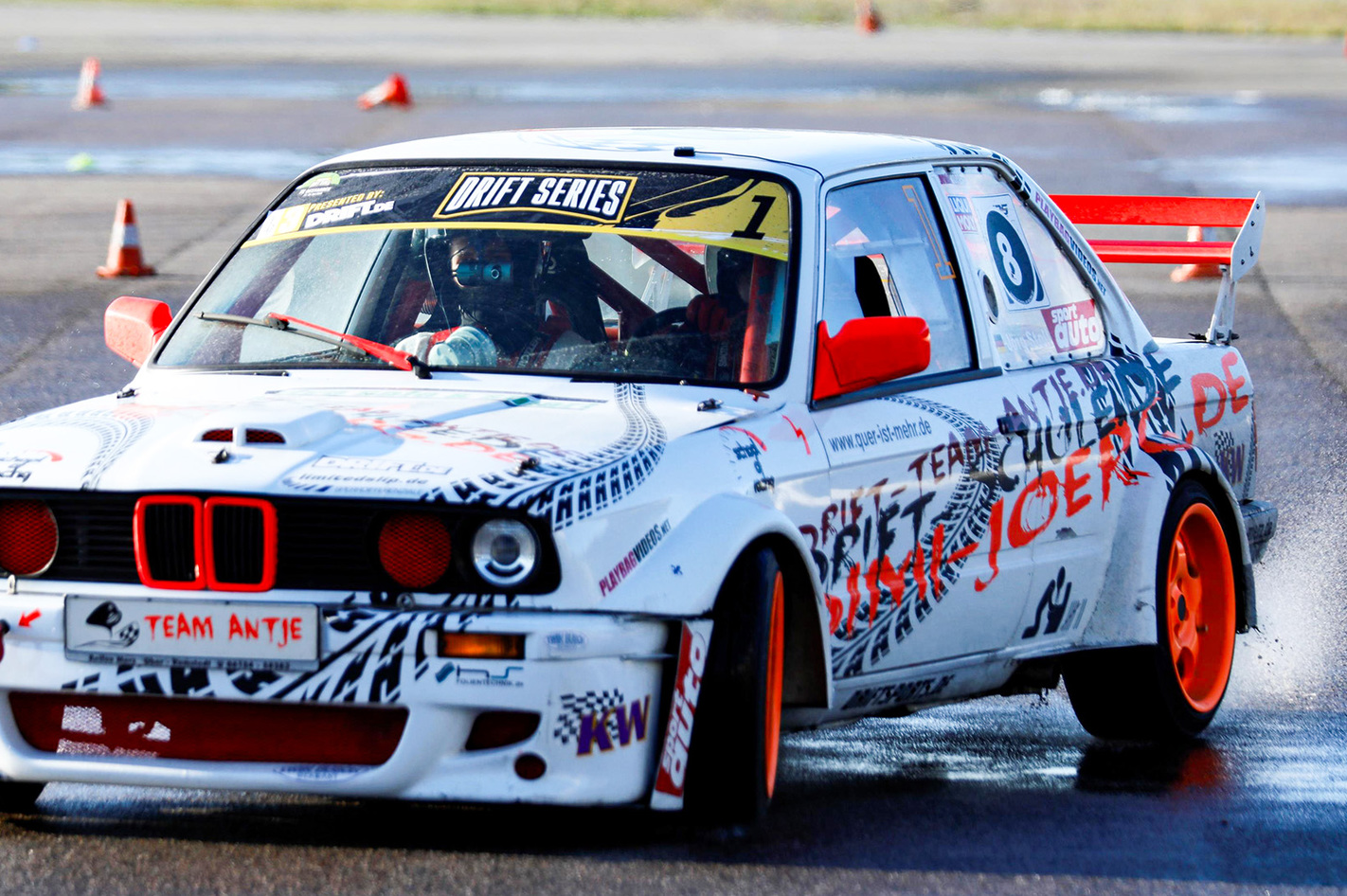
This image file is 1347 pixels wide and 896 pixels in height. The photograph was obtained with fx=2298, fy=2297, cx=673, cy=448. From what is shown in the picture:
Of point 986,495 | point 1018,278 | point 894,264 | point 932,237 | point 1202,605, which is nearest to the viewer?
point 986,495

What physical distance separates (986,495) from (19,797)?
2.29m

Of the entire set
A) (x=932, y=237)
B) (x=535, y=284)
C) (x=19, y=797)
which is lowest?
(x=19, y=797)

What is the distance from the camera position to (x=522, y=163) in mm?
5566

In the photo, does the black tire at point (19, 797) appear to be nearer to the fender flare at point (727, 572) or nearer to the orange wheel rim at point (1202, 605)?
the fender flare at point (727, 572)

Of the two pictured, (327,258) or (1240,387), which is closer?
(327,258)

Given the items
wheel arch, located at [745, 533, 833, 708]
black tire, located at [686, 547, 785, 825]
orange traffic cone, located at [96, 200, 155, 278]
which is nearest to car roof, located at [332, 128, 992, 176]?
wheel arch, located at [745, 533, 833, 708]

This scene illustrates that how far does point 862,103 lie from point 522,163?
2652cm

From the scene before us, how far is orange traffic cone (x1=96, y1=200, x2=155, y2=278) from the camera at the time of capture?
50.7 ft

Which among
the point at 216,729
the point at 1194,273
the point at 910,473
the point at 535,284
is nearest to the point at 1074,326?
the point at 910,473

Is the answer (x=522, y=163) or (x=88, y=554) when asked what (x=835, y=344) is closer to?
(x=522, y=163)

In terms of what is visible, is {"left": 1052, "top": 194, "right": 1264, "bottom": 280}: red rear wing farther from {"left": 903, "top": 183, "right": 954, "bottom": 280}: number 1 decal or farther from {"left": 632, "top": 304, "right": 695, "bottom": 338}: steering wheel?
{"left": 632, "top": 304, "right": 695, "bottom": 338}: steering wheel

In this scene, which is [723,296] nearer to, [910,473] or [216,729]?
[910,473]

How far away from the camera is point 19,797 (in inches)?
192

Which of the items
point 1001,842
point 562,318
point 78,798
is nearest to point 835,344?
point 562,318
